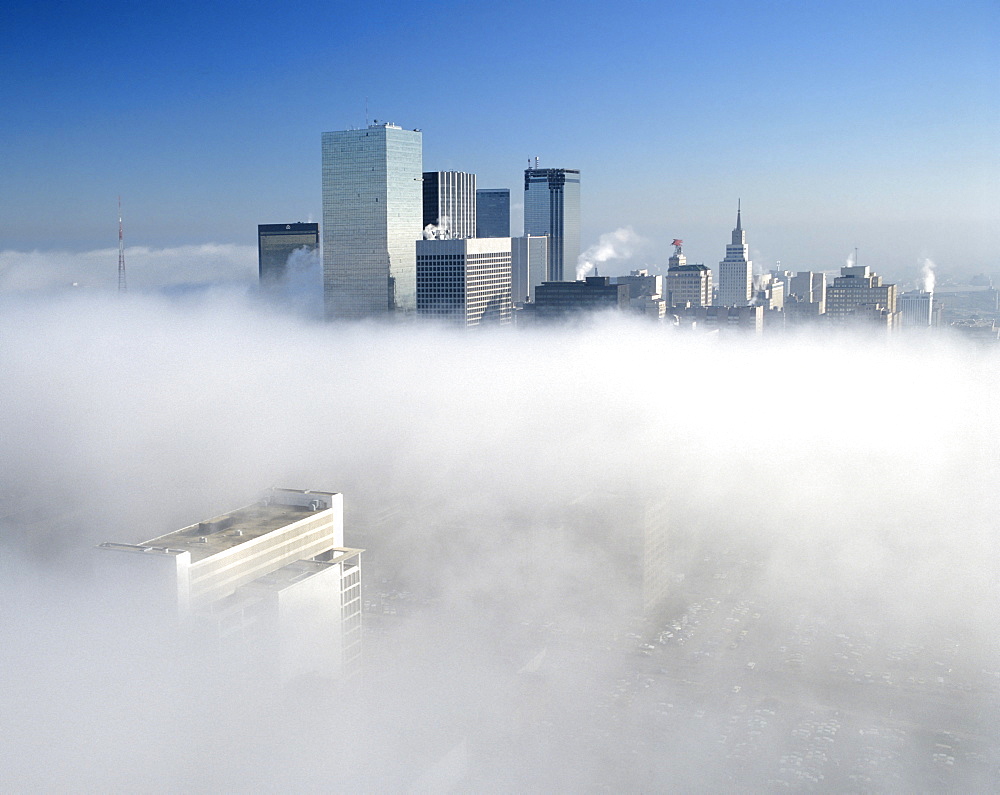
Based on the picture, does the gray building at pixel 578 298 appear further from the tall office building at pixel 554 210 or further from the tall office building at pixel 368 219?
the tall office building at pixel 554 210

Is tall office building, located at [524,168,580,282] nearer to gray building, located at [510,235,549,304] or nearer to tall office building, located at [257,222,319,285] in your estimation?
gray building, located at [510,235,549,304]

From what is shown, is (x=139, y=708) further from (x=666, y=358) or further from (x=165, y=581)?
(x=666, y=358)

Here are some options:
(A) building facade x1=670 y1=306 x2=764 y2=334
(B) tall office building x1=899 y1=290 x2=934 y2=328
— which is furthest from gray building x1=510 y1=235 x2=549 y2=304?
(B) tall office building x1=899 y1=290 x2=934 y2=328

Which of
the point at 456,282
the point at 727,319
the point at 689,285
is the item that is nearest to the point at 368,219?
the point at 456,282

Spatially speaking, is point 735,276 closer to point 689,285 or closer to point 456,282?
point 689,285

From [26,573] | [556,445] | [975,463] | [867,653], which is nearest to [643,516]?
[867,653]
